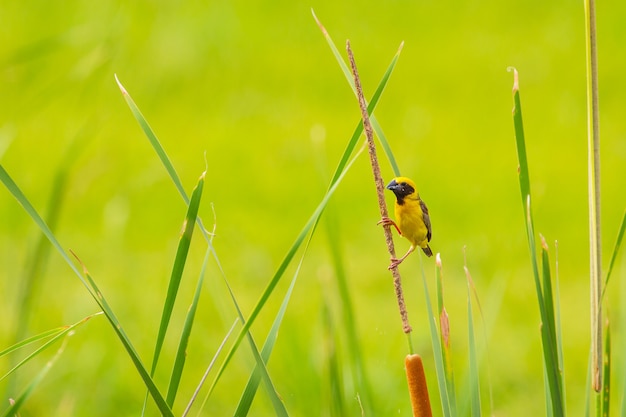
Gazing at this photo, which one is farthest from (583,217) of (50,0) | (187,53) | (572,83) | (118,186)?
(50,0)

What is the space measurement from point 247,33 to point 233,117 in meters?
0.76

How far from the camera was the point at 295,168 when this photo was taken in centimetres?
356

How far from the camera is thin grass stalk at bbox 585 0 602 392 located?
0.61 m

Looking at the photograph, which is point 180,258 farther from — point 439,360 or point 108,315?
point 439,360

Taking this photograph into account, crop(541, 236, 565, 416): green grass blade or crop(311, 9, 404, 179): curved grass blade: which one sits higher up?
crop(311, 9, 404, 179): curved grass blade

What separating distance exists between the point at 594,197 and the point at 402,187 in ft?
0.43

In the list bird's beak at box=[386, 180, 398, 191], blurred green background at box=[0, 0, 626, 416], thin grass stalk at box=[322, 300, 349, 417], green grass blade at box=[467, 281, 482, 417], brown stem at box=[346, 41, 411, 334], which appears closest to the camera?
brown stem at box=[346, 41, 411, 334]

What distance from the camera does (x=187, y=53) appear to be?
13.6 feet

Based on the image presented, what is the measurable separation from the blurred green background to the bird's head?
804 mm

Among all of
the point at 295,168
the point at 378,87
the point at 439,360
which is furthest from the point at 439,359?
the point at 295,168

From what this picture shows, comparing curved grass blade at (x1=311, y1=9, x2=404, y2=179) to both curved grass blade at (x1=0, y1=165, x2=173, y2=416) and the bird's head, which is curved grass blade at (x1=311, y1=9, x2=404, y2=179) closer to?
the bird's head

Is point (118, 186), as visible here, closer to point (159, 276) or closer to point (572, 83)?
point (159, 276)

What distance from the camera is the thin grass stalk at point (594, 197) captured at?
61 centimetres

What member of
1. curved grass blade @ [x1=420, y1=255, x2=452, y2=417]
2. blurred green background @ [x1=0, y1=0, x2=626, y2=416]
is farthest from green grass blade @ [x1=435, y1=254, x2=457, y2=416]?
blurred green background @ [x1=0, y1=0, x2=626, y2=416]
